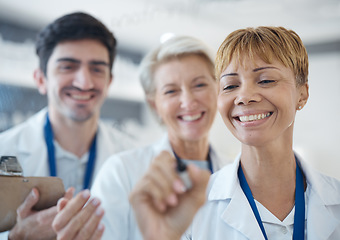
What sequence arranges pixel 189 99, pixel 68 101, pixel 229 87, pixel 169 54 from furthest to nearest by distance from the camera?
1. pixel 68 101
2. pixel 169 54
3. pixel 189 99
4. pixel 229 87

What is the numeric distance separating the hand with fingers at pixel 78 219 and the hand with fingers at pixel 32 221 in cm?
6

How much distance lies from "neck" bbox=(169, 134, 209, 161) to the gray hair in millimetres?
192

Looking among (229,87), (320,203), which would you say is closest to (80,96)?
(229,87)

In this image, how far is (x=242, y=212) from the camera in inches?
20.8

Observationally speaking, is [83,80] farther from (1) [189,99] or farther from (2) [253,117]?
(2) [253,117]

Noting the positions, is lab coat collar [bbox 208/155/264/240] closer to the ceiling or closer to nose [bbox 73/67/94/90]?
the ceiling

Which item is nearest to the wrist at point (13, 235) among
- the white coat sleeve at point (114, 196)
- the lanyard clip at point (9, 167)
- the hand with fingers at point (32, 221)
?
the hand with fingers at point (32, 221)

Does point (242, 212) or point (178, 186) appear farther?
point (242, 212)

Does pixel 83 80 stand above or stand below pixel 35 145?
above

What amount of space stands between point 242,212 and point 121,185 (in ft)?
1.40

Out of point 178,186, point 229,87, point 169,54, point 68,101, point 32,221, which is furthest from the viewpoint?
point 68,101

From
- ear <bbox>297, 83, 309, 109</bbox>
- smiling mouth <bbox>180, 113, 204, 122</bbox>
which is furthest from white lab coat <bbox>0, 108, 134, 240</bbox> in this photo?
ear <bbox>297, 83, 309, 109</bbox>

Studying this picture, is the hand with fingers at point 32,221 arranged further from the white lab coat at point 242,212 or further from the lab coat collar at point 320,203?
the lab coat collar at point 320,203

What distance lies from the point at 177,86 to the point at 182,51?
0.35ft
